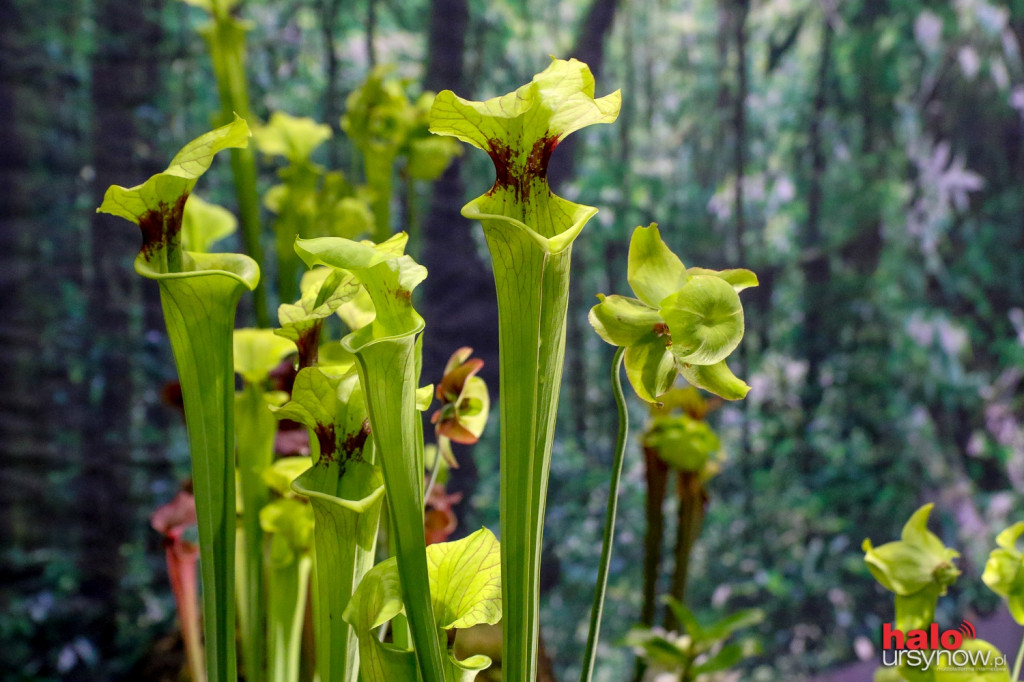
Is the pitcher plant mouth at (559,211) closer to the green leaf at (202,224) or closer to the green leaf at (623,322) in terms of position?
the green leaf at (623,322)

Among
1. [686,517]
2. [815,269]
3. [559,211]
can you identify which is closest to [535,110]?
[559,211]

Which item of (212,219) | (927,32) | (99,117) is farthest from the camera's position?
(927,32)

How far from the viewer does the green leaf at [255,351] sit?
315 mm

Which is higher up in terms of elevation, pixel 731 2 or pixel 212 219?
pixel 731 2

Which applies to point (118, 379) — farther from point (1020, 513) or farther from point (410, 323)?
point (1020, 513)

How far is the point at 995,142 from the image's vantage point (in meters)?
1.58

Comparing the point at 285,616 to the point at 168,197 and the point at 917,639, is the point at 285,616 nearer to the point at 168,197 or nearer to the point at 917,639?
the point at 168,197

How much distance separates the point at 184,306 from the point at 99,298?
0.92m

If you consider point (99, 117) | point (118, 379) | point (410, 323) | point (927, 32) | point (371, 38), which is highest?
point (927, 32)

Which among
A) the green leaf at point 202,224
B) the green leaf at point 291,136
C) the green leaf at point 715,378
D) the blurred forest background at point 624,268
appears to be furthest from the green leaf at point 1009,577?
the blurred forest background at point 624,268

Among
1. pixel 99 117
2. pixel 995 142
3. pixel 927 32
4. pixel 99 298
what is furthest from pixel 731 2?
pixel 99 298

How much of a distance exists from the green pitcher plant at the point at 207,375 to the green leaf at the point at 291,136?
336mm

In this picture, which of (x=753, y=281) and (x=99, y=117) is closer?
(x=753, y=281)

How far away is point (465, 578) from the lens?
245 millimetres
